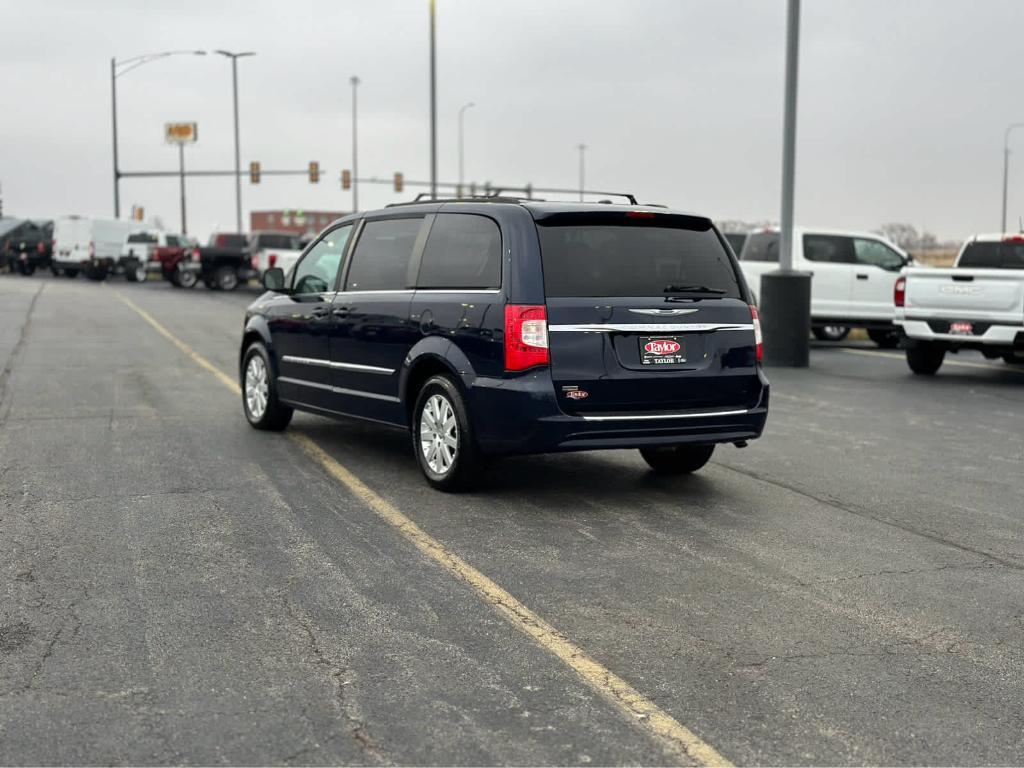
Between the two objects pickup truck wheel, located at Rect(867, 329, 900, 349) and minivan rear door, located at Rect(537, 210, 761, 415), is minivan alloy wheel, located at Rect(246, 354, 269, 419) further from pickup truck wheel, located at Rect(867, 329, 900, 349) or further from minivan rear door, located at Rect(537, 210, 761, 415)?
pickup truck wheel, located at Rect(867, 329, 900, 349)

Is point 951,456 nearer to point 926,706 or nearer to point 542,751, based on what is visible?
point 926,706

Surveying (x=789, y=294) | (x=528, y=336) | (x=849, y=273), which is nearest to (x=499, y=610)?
(x=528, y=336)

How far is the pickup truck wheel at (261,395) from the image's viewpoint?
10.3 meters

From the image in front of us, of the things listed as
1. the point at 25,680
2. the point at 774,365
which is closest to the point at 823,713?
the point at 25,680

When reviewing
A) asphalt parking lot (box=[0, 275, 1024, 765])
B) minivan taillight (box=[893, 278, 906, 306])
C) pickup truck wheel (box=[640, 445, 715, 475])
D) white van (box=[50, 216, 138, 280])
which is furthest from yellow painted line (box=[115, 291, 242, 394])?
white van (box=[50, 216, 138, 280])

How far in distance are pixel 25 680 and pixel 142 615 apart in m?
0.82

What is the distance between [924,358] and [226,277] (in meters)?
30.1

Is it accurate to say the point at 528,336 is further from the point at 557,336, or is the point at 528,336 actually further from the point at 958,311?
the point at 958,311

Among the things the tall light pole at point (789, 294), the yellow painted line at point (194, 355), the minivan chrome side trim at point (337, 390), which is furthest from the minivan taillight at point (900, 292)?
the minivan chrome side trim at point (337, 390)

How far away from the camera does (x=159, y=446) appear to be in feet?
31.6

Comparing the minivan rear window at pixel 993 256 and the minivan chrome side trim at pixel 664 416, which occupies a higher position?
the minivan rear window at pixel 993 256

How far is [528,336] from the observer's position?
7336mm

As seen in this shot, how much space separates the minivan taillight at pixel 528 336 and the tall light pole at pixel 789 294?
10.8 meters

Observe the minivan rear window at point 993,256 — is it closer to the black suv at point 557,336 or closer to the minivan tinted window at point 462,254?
the black suv at point 557,336
